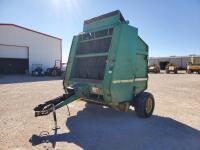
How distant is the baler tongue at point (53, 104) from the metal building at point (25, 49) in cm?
2341

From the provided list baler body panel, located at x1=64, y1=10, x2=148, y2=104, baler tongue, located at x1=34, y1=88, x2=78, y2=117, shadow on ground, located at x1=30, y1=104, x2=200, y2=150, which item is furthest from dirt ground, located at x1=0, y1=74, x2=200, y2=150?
baler body panel, located at x1=64, y1=10, x2=148, y2=104

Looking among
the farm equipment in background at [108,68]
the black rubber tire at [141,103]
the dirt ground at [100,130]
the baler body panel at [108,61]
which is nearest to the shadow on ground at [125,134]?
the dirt ground at [100,130]

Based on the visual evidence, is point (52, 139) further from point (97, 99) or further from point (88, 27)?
point (88, 27)

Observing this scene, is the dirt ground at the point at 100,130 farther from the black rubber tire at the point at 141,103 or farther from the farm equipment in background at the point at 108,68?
the farm equipment in background at the point at 108,68

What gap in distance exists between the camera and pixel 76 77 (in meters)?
6.19

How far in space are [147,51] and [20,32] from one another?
2428 centimetres

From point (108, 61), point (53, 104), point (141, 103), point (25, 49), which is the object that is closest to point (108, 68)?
point (108, 61)

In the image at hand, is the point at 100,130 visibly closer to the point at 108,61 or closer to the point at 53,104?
the point at 53,104

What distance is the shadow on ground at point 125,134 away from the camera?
3.83 meters

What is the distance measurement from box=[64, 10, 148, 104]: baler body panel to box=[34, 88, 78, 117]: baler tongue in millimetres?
291

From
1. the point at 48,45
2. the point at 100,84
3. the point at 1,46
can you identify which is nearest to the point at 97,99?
the point at 100,84

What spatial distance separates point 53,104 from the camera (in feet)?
15.3

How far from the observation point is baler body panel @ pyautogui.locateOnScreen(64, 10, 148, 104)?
496 centimetres

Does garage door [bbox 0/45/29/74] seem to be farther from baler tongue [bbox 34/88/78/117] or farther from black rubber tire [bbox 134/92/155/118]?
black rubber tire [bbox 134/92/155/118]
